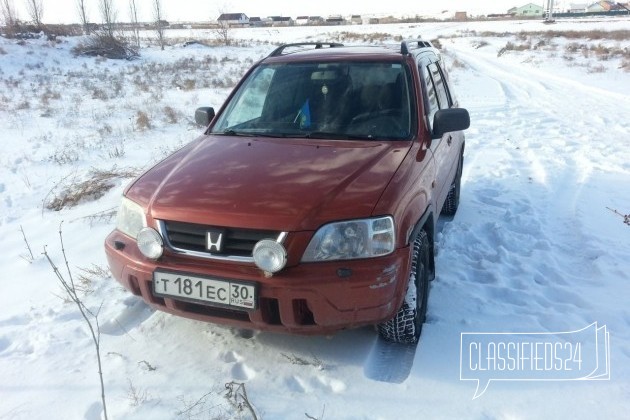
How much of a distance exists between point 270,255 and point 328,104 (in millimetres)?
1520

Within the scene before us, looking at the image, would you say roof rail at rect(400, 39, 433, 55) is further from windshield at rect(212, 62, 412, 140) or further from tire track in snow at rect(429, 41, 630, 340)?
tire track in snow at rect(429, 41, 630, 340)

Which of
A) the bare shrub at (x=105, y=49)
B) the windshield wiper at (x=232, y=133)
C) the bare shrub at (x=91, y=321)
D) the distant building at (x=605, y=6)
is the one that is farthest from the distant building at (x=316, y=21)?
the bare shrub at (x=91, y=321)

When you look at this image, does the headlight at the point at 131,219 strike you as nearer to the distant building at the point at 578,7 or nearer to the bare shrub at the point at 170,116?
the bare shrub at the point at 170,116

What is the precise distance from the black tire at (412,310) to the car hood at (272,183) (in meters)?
0.50

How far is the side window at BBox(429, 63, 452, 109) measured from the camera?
411 centimetres

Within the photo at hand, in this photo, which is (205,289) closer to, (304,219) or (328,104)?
(304,219)

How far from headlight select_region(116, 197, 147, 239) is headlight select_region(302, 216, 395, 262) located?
97cm

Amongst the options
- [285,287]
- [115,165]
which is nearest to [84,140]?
[115,165]

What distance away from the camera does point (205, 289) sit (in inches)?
93.7

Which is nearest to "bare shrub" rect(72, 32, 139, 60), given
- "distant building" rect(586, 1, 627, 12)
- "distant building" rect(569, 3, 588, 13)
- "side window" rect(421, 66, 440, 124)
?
"side window" rect(421, 66, 440, 124)

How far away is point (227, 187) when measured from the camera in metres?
2.55

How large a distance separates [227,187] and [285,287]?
65 centimetres

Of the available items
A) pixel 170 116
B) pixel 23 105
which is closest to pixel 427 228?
pixel 170 116

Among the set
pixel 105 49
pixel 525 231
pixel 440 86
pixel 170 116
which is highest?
pixel 105 49
